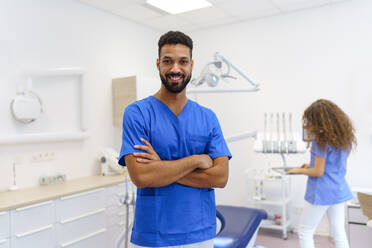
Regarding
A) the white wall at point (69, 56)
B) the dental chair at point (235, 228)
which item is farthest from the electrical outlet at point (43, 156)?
the dental chair at point (235, 228)

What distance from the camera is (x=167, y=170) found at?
126cm

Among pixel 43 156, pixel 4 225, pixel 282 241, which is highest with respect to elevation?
pixel 43 156

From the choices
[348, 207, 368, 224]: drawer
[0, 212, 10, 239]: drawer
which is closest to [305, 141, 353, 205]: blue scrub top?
[348, 207, 368, 224]: drawer

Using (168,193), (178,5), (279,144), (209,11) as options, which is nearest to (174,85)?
(168,193)

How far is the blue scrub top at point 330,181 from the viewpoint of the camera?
237cm

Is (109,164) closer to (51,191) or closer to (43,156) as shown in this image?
(43,156)

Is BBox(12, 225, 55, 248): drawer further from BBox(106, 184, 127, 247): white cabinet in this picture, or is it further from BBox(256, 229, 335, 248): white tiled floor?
BBox(256, 229, 335, 248): white tiled floor

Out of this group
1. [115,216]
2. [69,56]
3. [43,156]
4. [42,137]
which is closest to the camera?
[42,137]

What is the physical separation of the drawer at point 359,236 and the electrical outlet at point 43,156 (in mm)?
2741

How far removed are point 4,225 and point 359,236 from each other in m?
2.80

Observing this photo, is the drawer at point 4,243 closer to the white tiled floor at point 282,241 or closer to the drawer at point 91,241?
the drawer at point 91,241

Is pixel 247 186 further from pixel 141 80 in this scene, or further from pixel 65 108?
pixel 65 108

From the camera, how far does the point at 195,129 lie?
1.38 meters

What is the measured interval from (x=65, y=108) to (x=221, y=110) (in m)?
1.96
